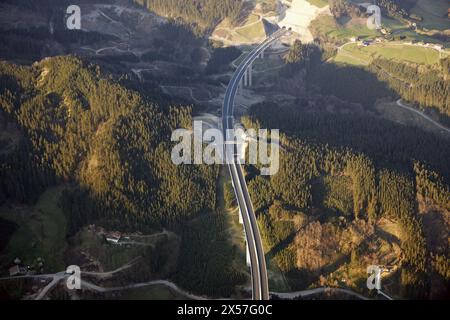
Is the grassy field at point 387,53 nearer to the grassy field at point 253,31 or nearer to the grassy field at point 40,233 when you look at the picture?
the grassy field at point 253,31

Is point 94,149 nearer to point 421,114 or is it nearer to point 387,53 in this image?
point 421,114

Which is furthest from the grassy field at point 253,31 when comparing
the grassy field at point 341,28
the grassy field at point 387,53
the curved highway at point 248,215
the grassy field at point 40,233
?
the grassy field at point 40,233

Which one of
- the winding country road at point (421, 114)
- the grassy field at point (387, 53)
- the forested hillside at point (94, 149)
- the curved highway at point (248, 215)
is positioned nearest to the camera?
the curved highway at point (248, 215)

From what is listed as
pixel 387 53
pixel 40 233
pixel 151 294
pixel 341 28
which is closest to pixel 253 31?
pixel 341 28

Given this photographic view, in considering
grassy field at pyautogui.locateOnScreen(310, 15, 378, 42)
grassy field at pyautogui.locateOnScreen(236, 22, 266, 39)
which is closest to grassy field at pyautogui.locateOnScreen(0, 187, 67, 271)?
grassy field at pyautogui.locateOnScreen(236, 22, 266, 39)

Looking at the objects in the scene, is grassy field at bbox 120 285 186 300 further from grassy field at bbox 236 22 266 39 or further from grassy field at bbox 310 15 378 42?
grassy field at bbox 310 15 378 42

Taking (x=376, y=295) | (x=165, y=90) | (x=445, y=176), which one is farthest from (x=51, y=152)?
(x=445, y=176)

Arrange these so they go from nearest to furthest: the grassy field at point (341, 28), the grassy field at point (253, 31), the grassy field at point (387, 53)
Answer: the grassy field at point (387, 53) → the grassy field at point (341, 28) → the grassy field at point (253, 31)
